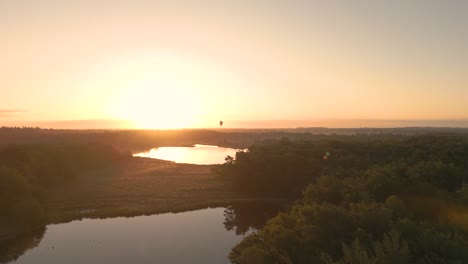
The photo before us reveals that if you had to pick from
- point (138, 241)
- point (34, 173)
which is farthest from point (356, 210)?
point (34, 173)

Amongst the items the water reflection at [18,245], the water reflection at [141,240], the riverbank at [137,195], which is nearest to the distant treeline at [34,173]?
the water reflection at [18,245]

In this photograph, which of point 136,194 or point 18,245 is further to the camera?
point 136,194

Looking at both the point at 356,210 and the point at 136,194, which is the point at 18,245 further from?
the point at 356,210

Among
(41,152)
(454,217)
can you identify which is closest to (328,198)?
(454,217)

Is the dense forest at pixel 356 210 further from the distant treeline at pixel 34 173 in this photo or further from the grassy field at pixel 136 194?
the distant treeline at pixel 34 173

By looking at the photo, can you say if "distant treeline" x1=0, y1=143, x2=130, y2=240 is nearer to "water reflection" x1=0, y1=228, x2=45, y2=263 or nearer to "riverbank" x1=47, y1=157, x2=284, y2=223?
"water reflection" x1=0, y1=228, x2=45, y2=263

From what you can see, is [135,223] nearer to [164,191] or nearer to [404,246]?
[164,191]

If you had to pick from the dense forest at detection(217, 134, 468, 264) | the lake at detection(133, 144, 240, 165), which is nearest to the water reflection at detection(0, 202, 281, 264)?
the dense forest at detection(217, 134, 468, 264)
